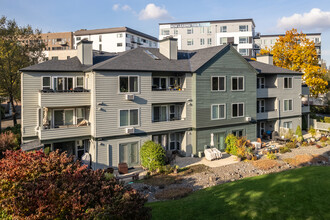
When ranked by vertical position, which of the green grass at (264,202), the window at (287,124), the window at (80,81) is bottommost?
the green grass at (264,202)

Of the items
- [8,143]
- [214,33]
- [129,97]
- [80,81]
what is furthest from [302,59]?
[8,143]

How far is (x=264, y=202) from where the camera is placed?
11.7 metres

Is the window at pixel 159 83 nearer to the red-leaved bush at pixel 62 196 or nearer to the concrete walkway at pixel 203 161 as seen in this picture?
the concrete walkway at pixel 203 161

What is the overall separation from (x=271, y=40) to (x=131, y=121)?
8913 centimetres

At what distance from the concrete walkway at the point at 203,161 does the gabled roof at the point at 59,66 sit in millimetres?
12605

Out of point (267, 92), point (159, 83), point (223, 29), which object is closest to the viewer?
point (159, 83)

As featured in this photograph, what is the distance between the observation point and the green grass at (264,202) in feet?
35.0

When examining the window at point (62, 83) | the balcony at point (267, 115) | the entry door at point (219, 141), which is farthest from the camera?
the balcony at point (267, 115)

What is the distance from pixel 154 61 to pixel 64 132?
1073 cm

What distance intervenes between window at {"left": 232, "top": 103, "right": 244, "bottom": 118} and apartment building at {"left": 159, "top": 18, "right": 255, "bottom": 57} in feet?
129

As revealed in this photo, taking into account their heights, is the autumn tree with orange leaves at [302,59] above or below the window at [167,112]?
above

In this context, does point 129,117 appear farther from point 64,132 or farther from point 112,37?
point 112,37

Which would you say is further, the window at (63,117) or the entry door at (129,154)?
the window at (63,117)

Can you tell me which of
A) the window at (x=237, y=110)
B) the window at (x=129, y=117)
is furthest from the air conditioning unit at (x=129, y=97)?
the window at (x=237, y=110)
